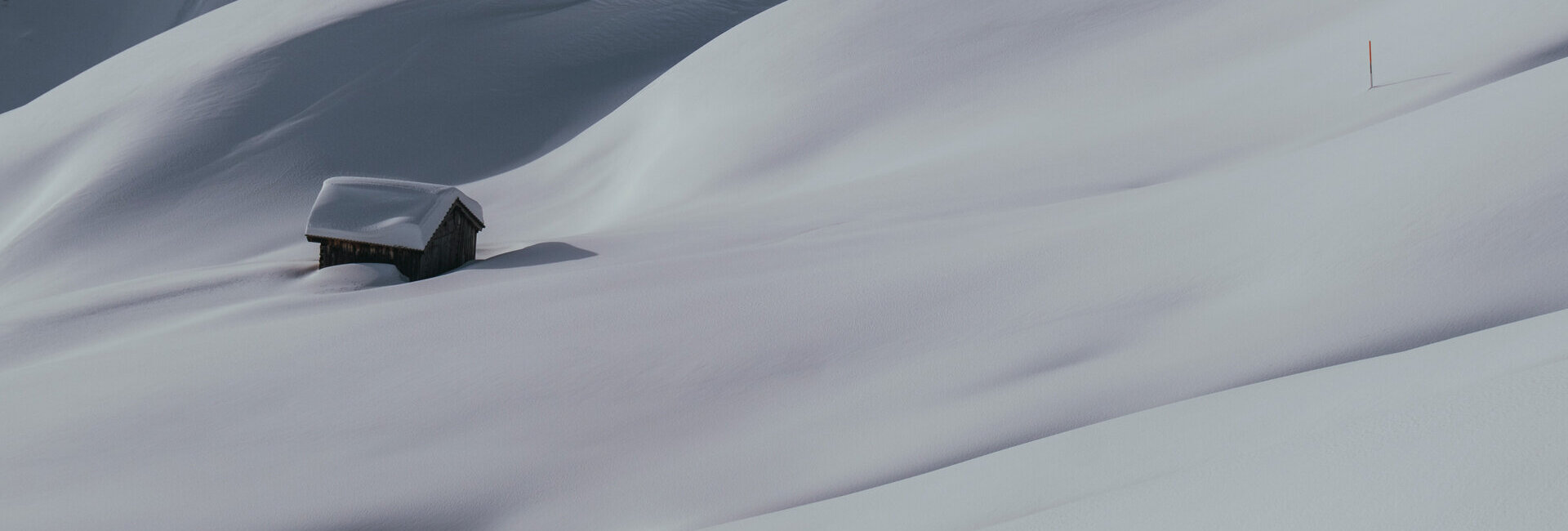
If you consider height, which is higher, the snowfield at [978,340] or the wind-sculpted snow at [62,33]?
the wind-sculpted snow at [62,33]

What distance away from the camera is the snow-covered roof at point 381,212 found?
12.2 meters

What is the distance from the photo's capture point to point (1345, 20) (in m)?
13.9

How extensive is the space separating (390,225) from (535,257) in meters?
1.54

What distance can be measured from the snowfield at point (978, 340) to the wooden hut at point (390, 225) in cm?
37

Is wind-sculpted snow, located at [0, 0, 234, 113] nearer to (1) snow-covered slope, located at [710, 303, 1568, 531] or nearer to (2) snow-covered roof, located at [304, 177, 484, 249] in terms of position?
(2) snow-covered roof, located at [304, 177, 484, 249]

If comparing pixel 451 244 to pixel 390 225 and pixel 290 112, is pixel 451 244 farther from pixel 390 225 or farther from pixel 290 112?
pixel 290 112

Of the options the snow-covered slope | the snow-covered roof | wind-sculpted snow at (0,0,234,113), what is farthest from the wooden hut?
wind-sculpted snow at (0,0,234,113)

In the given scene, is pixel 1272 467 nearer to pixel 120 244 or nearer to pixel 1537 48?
pixel 1537 48

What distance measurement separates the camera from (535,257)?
39.0 feet

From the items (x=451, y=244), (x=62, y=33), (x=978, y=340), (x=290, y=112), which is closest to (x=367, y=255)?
(x=451, y=244)

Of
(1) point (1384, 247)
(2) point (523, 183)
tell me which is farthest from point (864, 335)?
(2) point (523, 183)

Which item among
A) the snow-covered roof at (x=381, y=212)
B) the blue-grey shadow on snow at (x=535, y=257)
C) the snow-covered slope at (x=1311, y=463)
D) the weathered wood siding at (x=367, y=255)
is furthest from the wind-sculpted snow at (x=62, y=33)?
the snow-covered slope at (x=1311, y=463)

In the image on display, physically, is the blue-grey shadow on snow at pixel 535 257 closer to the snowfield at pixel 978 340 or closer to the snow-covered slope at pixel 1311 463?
the snowfield at pixel 978 340

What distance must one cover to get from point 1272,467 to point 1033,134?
881 cm
